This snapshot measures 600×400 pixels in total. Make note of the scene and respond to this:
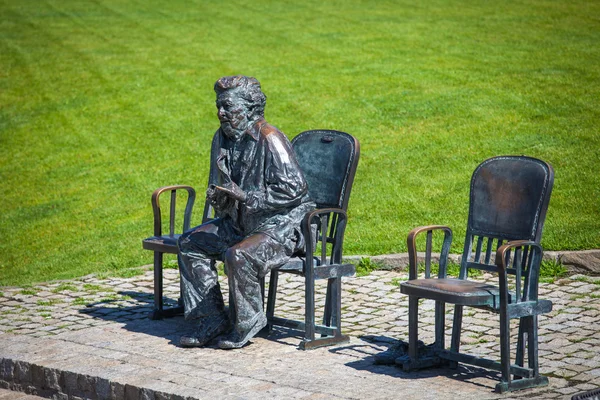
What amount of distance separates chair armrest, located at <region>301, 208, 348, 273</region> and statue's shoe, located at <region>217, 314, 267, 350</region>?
589 mm

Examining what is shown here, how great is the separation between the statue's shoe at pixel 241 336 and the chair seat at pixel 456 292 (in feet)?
4.44

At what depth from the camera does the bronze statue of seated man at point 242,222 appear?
292 inches

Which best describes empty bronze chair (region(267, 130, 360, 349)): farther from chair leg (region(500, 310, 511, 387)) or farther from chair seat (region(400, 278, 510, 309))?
chair leg (region(500, 310, 511, 387))

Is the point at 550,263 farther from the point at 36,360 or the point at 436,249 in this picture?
the point at 36,360

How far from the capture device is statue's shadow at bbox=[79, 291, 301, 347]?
26.0ft

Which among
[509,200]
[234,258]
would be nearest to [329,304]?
[234,258]

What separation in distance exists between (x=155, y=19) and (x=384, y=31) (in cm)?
588

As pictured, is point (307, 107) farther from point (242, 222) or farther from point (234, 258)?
point (234, 258)

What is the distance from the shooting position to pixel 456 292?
246 inches

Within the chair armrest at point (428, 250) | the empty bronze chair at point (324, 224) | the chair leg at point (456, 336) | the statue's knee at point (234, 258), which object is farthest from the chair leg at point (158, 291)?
the chair leg at point (456, 336)

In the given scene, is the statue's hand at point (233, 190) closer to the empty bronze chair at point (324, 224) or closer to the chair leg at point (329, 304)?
the empty bronze chair at point (324, 224)

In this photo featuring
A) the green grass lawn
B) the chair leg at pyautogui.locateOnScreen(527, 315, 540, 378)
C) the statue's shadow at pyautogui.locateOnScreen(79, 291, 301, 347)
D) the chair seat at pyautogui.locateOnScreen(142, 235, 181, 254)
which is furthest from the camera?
the green grass lawn

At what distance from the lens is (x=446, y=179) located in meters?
12.1

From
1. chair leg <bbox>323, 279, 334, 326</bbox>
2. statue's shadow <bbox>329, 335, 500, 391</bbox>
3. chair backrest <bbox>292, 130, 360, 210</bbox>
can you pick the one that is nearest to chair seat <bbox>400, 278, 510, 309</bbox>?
statue's shadow <bbox>329, 335, 500, 391</bbox>
